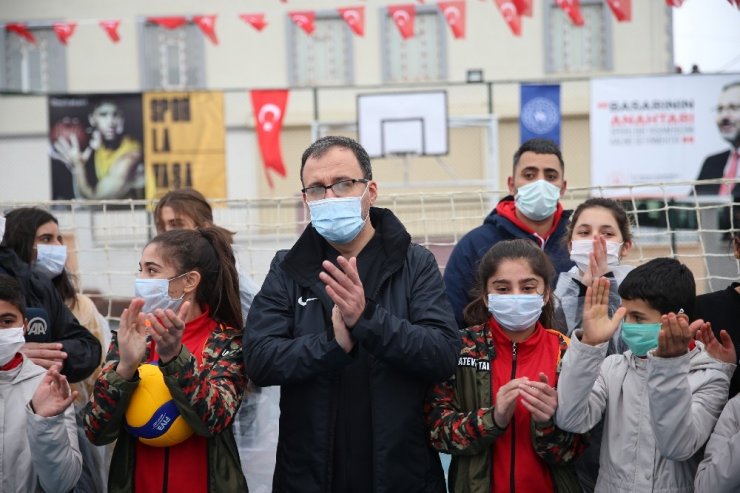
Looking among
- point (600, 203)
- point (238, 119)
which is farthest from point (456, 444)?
point (238, 119)

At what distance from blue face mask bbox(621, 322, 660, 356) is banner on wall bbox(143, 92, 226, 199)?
37.9 ft

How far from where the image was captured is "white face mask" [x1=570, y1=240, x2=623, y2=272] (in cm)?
400

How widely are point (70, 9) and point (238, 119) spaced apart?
4695 mm

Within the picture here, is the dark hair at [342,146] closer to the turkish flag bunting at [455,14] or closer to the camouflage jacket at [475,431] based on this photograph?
the camouflage jacket at [475,431]

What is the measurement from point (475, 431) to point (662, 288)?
918mm

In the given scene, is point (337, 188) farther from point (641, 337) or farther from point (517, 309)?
point (641, 337)

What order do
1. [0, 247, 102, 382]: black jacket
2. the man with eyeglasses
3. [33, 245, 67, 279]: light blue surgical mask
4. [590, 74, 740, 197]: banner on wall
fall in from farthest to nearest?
[590, 74, 740, 197]: banner on wall < [33, 245, 67, 279]: light blue surgical mask < [0, 247, 102, 382]: black jacket < the man with eyeglasses

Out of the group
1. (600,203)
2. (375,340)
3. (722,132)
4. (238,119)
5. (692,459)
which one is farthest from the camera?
(238,119)

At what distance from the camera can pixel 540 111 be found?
1386 cm

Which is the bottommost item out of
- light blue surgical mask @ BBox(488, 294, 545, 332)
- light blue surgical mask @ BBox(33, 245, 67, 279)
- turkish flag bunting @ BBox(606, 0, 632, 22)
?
light blue surgical mask @ BBox(488, 294, 545, 332)

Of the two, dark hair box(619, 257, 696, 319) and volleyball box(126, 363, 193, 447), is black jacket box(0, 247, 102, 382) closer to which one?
volleyball box(126, 363, 193, 447)

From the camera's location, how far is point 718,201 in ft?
39.5

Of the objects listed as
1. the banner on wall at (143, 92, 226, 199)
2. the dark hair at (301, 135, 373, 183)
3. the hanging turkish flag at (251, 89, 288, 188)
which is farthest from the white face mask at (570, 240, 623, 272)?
the hanging turkish flag at (251, 89, 288, 188)

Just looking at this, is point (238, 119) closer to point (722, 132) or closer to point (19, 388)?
point (722, 132)
